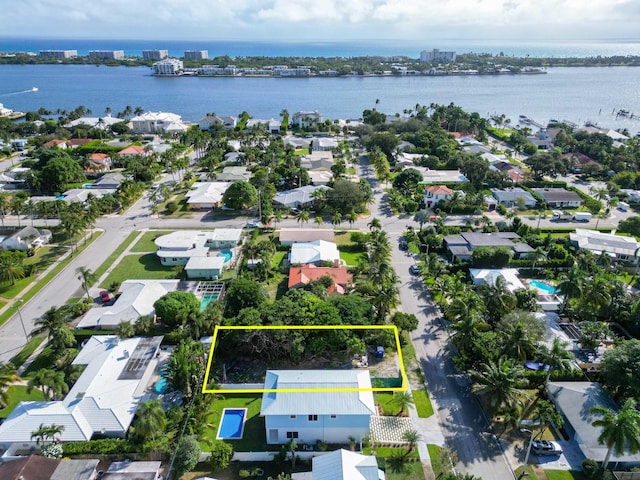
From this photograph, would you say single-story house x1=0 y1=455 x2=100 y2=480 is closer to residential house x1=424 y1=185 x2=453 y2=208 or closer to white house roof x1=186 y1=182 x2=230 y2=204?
white house roof x1=186 y1=182 x2=230 y2=204

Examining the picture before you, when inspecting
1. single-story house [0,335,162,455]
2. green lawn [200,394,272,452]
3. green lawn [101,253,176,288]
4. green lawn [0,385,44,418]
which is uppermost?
single-story house [0,335,162,455]

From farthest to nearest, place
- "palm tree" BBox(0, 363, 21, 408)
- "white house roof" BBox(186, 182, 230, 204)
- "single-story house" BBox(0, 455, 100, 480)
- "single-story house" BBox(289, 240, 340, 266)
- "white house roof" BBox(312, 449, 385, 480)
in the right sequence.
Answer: "white house roof" BBox(186, 182, 230, 204), "single-story house" BBox(289, 240, 340, 266), "palm tree" BBox(0, 363, 21, 408), "white house roof" BBox(312, 449, 385, 480), "single-story house" BBox(0, 455, 100, 480)

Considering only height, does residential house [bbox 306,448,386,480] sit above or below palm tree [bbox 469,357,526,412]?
below

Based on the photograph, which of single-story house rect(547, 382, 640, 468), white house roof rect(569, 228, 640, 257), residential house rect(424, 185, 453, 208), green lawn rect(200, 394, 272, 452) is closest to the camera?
single-story house rect(547, 382, 640, 468)

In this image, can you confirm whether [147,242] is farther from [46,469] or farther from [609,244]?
[609,244]

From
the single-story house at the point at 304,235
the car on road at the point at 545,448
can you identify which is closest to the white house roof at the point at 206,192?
the single-story house at the point at 304,235

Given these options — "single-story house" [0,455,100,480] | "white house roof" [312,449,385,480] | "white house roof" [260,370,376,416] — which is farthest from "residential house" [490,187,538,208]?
"single-story house" [0,455,100,480]
